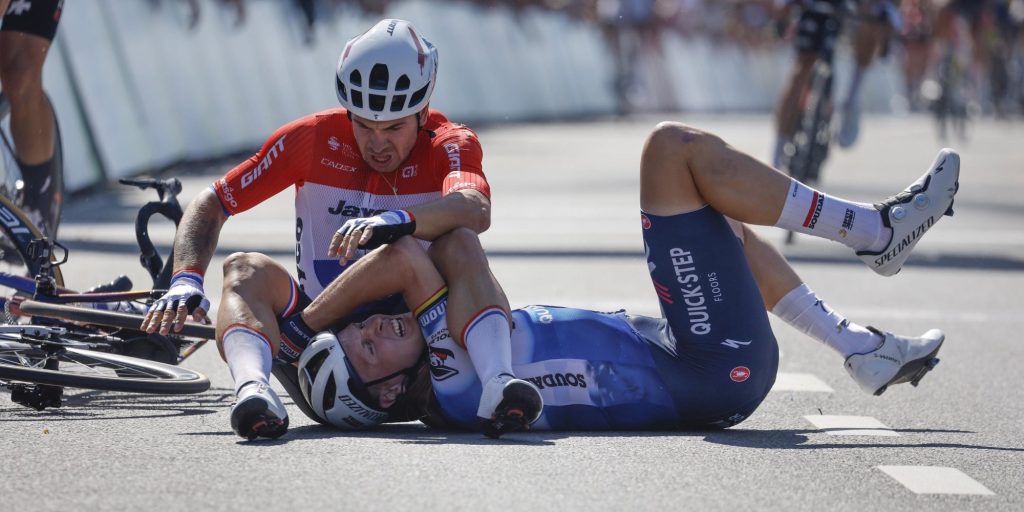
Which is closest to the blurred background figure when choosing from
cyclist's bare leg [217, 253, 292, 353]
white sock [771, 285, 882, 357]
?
cyclist's bare leg [217, 253, 292, 353]

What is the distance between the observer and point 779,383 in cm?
718

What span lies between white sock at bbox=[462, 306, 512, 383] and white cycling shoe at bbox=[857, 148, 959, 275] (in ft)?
4.03

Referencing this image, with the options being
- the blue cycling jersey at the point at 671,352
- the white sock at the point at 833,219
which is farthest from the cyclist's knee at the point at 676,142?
the white sock at the point at 833,219

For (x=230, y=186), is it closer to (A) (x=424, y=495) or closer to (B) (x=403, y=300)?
(B) (x=403, y=300)

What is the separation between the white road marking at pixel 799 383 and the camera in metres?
7.04

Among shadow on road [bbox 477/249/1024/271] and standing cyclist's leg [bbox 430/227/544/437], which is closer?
standing cyclist's leg [bbox 430/227/544/437]

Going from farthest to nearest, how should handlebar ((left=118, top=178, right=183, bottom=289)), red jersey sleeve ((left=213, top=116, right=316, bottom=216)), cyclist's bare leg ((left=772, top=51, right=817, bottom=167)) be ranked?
cyclist's bare leg ((left=772, top=51, right=817, bottom=167))
handlebar ((left=118, top=178, right=183, bottom=289))
red jersey sleeve ((left=213, top=116, right=316, bottom=216))

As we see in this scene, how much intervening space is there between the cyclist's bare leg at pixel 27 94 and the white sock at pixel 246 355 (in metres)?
3.05

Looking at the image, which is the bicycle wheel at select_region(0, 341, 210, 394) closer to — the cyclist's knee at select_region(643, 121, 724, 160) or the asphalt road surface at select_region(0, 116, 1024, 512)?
the asphalt road surface at select_region(0, 116, 1024, 512)

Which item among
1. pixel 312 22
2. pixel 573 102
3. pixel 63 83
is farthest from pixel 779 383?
pixel 573 102

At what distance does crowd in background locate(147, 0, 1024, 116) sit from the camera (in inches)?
898

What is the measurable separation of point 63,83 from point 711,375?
9.52 meters

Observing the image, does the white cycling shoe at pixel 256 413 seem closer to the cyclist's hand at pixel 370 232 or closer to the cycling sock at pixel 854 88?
the cyclist's hand at pixel 370 232

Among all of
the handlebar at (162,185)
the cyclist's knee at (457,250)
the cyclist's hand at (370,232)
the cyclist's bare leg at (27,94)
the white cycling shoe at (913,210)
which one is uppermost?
the cyclist's bare leg at (27,94)
